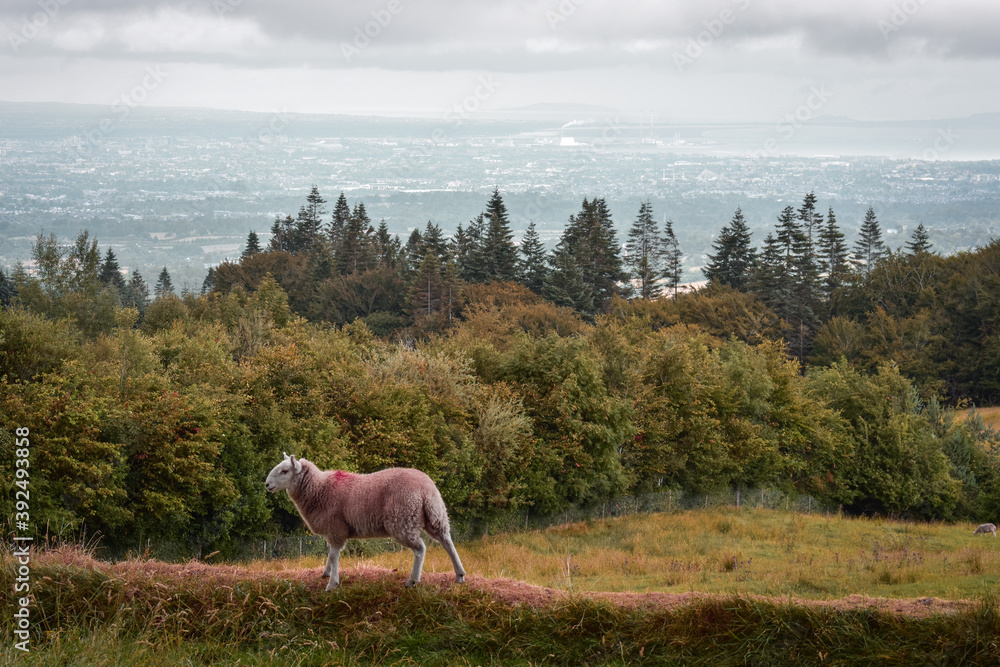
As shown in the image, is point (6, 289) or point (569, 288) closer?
point (6, 289)

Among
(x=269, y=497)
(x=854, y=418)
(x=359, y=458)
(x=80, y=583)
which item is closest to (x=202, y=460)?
(x=269, y=497)

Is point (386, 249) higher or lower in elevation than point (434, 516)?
lower

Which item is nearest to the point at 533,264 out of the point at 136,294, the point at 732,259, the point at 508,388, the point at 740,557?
the point at 732,259

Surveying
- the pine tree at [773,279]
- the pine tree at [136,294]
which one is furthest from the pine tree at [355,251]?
the pine tree at [773,279]

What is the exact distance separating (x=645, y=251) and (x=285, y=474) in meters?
137

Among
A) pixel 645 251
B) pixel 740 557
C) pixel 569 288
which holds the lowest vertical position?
pixel 569 288

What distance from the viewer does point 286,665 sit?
10.4 meters

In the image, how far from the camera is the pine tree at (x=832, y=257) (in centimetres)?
13062

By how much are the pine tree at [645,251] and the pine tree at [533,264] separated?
17628 millimetres

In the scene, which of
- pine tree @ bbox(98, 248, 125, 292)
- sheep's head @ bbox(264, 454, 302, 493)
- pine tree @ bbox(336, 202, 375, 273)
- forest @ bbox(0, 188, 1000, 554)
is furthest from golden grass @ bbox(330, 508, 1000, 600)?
pine tree @ bbox(98, 248, 125, 292)

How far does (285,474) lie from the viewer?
12359 millimetres

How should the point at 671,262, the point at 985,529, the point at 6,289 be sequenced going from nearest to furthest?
the point at 985,529 < the point at 6,289 < the point at 671,262

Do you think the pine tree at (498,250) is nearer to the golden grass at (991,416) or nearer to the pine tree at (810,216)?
the pine tree at (810,216)

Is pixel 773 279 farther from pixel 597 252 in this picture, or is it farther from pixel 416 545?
pixel 416 545
